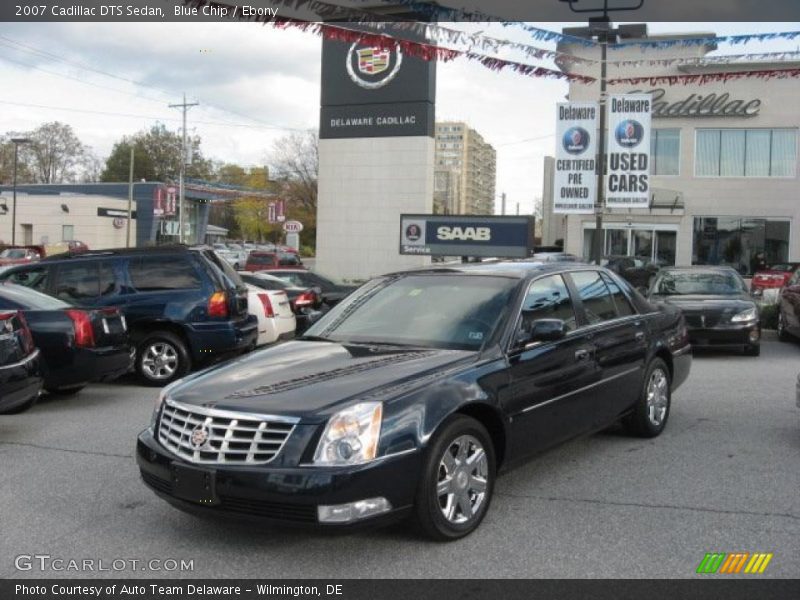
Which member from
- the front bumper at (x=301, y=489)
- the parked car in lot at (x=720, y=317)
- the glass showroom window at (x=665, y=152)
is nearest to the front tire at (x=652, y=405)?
the front bumper at (x=301, y=489)

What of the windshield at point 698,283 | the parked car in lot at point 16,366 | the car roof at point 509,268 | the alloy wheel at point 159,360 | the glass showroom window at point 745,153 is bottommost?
the alloy wheel at point 159,360

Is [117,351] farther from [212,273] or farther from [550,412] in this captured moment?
[550,412]

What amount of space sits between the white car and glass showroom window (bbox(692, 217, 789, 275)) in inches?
1047

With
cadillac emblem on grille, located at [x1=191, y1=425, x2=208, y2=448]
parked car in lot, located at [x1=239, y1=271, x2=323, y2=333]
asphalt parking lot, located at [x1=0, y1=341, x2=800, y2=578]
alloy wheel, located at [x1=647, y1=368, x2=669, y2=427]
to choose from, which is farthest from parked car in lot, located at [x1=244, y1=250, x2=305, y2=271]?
cadillac emblem on grille, located at [x1=191, y1=425, x2=208, y2=448]

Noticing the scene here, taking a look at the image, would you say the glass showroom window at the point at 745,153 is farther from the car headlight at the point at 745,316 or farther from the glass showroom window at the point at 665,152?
the car headlight at the point at 745,316

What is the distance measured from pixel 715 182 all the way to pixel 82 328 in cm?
Answer: 3179

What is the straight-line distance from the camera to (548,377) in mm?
5191

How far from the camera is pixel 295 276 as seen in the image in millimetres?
16406

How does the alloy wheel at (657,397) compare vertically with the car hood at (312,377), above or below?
below

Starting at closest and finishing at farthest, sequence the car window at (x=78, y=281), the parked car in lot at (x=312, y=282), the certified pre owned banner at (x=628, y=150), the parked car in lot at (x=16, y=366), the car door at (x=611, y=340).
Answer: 1. the car door at (x=611, y=340)
2. the parked car in lot at (x=16, y=366)
3. the car window at (x=78, y=281)
4. the parked car in lot at (x=312, y=282)
5. the certified pre owned banner at (x=628, y=150)

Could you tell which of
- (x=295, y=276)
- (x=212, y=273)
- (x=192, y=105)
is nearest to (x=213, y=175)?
(x=192, y=105)

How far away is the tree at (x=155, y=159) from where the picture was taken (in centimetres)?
9669

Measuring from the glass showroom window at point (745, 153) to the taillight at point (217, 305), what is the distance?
29.8 meters
